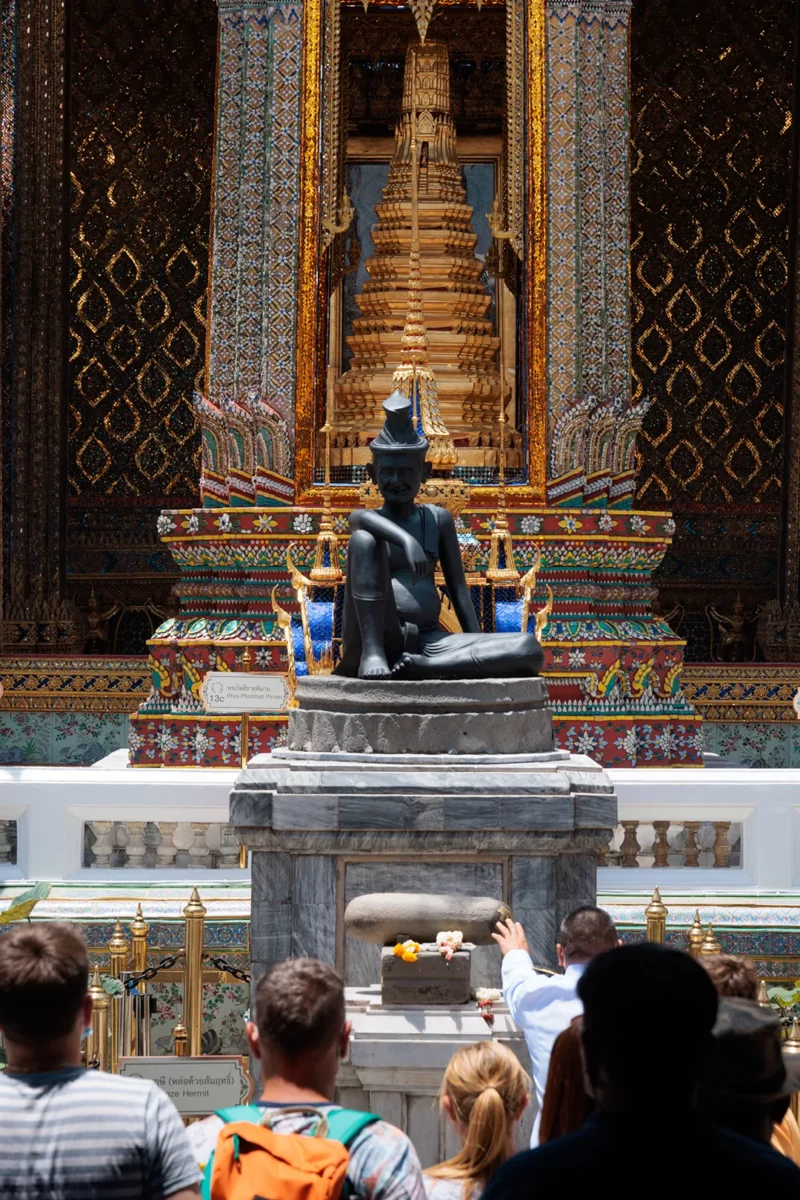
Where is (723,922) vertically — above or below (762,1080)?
below

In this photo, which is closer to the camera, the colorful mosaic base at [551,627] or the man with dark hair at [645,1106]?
the man with dark hair at [645,1106]

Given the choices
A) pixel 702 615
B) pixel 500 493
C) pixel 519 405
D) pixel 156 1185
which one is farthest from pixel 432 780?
pixel 702 615

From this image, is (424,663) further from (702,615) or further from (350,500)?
(702,615)

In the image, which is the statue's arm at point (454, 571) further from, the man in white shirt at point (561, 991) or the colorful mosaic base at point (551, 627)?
the colorful mosaic base at point (551, 627)

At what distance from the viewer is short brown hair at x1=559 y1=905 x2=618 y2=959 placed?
4.23 meters

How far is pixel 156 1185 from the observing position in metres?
2.84

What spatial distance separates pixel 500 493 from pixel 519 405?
60.7 inches

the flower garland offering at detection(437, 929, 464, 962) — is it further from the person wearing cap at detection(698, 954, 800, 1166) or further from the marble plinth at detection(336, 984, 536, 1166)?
the person wearing cap at detection(698, 954, 800, 1166)

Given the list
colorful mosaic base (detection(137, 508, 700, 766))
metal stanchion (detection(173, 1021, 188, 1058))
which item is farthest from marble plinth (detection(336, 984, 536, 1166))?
colorful mosaic base (detection(137, 508, 700, 766))

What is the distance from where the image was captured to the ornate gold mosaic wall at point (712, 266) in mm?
14969

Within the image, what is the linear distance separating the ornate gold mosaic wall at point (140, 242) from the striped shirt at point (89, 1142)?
12310 mm

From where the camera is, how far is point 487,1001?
5168mm

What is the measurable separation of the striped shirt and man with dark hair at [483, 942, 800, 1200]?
731mm

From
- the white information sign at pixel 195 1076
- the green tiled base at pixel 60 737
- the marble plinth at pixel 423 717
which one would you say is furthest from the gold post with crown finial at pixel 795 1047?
the green tiled base at pixel 60 737
